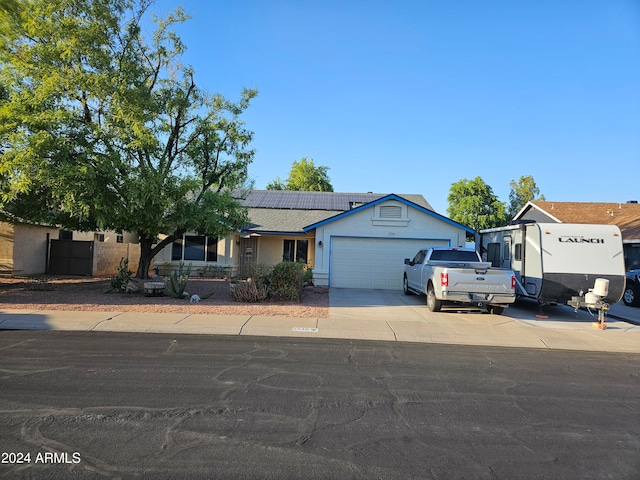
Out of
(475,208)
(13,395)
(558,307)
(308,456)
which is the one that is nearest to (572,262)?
(558,307)

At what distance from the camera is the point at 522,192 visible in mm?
51531

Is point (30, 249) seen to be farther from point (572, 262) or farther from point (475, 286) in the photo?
point (572, 262)

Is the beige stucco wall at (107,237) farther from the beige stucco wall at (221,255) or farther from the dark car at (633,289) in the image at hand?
the dark car at (633,289)

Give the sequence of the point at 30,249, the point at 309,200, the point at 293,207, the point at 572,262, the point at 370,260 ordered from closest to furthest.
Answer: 1. the point at 572,262
2. the point at 370,260
3. the point at 30,249
4. the point at 293,207
5. the point at 309,200

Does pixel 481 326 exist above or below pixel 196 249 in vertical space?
below

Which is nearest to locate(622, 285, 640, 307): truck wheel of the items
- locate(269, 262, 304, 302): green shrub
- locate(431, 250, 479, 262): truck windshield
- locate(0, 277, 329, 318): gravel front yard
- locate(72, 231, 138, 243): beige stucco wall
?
locate(431, 250, 479, 262): truck windshield

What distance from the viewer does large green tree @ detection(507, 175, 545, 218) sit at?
51.1 metres

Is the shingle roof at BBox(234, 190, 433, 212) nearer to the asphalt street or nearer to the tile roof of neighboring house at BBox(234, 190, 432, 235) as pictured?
the tile roof of neighboring house at BBox(234, 190, 432, 235)

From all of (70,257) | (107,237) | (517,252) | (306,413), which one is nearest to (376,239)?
(517,252)

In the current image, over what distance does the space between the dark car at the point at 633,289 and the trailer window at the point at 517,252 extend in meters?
5.49

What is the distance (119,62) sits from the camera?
1407 centimetres

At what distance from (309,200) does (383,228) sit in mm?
10826

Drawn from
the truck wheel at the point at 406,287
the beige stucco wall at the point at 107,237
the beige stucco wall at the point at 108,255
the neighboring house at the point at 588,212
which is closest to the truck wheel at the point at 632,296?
the truck wheel at the point at 406,287

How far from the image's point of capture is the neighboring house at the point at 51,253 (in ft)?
61.5
